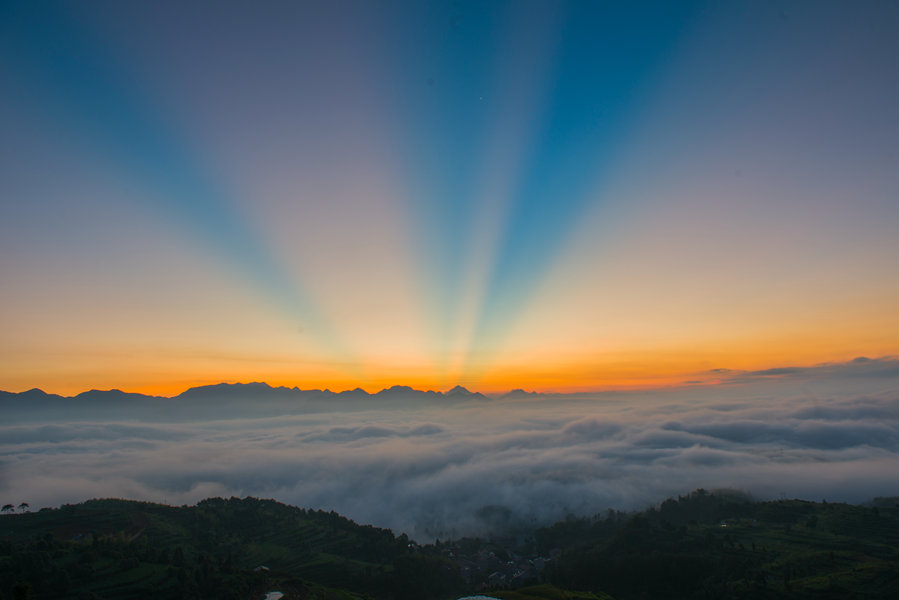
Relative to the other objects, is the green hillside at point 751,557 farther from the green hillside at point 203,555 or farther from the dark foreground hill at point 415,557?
the green hillside at point 203,555

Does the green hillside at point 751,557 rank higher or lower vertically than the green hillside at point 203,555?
lower

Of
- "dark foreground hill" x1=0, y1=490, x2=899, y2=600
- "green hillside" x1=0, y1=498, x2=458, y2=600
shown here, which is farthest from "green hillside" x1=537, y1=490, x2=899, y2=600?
"green hillside" x1=0, y1=498, x2=458, y2=600

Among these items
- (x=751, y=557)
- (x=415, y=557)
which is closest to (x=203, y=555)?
(x=415, y=557)

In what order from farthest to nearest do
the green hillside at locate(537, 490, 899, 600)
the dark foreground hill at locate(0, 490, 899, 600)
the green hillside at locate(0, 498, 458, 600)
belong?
the green hillside at locate(537, 490, 899, 600) < the dark foreground hill at locate(0, 490, 899, 600) < the green hillside at locate(0, 498, 458, 600)

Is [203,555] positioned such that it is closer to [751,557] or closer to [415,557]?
[415,557]

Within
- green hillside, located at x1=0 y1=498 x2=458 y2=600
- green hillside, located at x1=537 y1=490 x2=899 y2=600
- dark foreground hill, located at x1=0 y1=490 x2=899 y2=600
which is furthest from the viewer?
green hillside, located at x1=537 y1=490 x2=899 y2=600

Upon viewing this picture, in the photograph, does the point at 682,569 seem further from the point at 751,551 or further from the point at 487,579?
the point at 487,579

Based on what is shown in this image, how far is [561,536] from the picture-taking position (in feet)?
611

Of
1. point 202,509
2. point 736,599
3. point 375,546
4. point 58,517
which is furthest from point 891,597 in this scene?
point 58,517

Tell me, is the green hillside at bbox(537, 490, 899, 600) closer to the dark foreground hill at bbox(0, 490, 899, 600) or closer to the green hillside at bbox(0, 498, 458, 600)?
the dark foreground hill at bbox(0, 490, 899, 600)

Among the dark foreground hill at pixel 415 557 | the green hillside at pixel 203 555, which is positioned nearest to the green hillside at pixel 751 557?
the dark foreground hill at pixel 415 557

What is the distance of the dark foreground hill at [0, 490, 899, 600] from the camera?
83250 millimetres

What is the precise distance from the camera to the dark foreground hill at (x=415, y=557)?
83.2m

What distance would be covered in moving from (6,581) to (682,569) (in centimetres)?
16440
